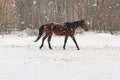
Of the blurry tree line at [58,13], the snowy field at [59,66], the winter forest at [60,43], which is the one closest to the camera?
the snowy field at [59,66]

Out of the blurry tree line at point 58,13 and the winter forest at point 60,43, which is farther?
the blurry tree line at point 58,13

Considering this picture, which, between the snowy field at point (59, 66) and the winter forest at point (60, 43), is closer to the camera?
the snowy field at point (59, 66)

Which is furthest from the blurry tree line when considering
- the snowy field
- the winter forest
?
the snowy field

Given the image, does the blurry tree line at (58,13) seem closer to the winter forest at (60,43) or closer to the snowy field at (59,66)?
the winter forest at (60,43)

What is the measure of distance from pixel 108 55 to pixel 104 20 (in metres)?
18.3

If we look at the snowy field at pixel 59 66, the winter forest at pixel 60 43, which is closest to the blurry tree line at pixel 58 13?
the winter forest at pixel 60 43

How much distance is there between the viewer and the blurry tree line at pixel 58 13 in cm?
Answer: 3459

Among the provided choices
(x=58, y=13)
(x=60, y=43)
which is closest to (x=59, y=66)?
(x=60, y=43)

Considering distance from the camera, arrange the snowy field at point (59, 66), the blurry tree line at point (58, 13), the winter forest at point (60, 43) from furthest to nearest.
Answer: the blurry tree line at point (58, 13)
the winter forest at point (60, 43)
the snowy field at point (59, 66)

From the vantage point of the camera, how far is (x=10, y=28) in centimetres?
3569

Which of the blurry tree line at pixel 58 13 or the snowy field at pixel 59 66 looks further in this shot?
the blurry tree line at pixel 58 13

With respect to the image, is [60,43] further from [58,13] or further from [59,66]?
[58,13]

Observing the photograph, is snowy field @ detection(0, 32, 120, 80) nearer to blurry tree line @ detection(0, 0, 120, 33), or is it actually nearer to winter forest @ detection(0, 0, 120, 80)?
winter forest @ detection(0, 0, 120, 80)

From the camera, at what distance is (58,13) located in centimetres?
3647
